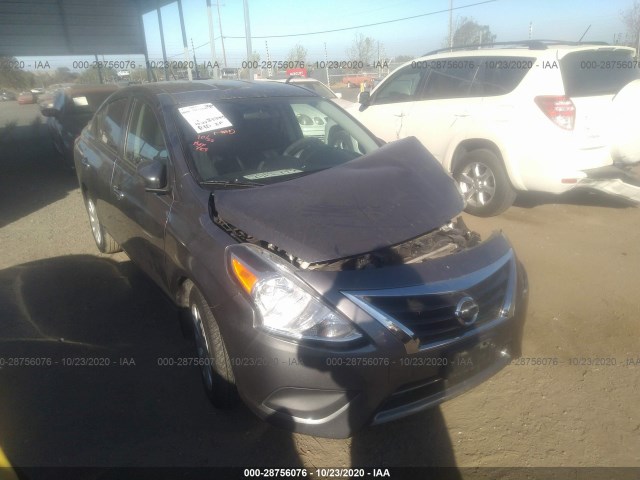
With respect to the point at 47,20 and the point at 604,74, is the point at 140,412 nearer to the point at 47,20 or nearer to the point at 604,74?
the point at 604,74

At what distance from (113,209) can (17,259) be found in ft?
6.30

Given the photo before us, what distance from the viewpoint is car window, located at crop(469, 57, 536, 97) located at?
5.21 metres

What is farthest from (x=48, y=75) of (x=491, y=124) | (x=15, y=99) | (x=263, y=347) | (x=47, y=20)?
(x=263, y=347)

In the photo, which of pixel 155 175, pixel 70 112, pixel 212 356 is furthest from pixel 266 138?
pixel 70 112

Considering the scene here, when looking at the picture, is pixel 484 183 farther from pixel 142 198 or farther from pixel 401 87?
pixel 142 198

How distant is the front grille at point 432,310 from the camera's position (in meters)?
2.09

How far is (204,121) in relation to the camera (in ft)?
10.4

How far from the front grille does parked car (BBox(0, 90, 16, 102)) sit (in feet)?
97.5

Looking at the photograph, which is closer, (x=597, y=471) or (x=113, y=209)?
(x=597, y=471)

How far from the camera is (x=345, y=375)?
2.04 meters

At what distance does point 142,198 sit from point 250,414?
5.24 ft

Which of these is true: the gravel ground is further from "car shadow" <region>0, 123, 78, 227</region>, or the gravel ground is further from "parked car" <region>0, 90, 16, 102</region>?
"parked car" <region>0, 90, 16, 102</region>

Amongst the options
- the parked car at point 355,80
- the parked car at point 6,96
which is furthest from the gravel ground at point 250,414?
the parked car at point 355,80

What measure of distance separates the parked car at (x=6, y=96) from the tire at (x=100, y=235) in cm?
2578
